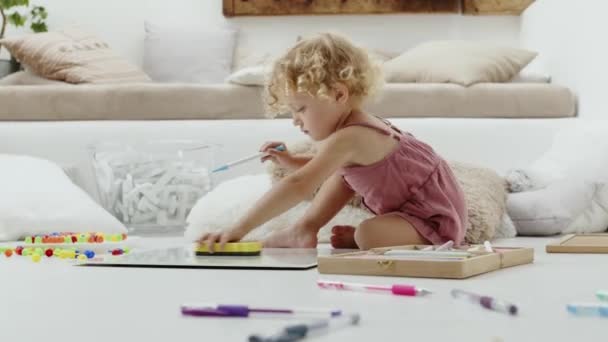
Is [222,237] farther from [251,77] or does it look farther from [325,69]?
[251,77]

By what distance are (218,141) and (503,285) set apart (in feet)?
5.55

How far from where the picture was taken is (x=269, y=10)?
3.93 meters

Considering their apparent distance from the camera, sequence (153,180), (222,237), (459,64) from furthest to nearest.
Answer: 1. (459,64)
2. (153,180)
3. (222,237)

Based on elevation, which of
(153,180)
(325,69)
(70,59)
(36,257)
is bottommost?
(153,180)

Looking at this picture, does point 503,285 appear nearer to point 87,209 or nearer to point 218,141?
point 87,209

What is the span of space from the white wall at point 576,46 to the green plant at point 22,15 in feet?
6.23

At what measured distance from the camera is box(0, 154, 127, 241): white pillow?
238 centimetres

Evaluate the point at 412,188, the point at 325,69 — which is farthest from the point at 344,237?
the point at 325,69

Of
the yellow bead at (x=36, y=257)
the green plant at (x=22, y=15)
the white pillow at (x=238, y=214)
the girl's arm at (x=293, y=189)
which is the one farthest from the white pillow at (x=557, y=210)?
the green plant at (x=22, y=15)

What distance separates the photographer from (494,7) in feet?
12.7

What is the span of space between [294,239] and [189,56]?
199cm

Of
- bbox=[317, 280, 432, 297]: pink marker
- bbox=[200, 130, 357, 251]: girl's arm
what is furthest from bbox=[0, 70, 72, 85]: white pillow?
bbox=[317, 280, 432, 297]: pink marker

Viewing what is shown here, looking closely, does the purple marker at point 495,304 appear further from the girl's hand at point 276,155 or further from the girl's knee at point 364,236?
the girl's hand at point 276,155

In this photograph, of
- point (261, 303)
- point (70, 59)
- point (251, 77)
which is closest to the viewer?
point (261, 303)
